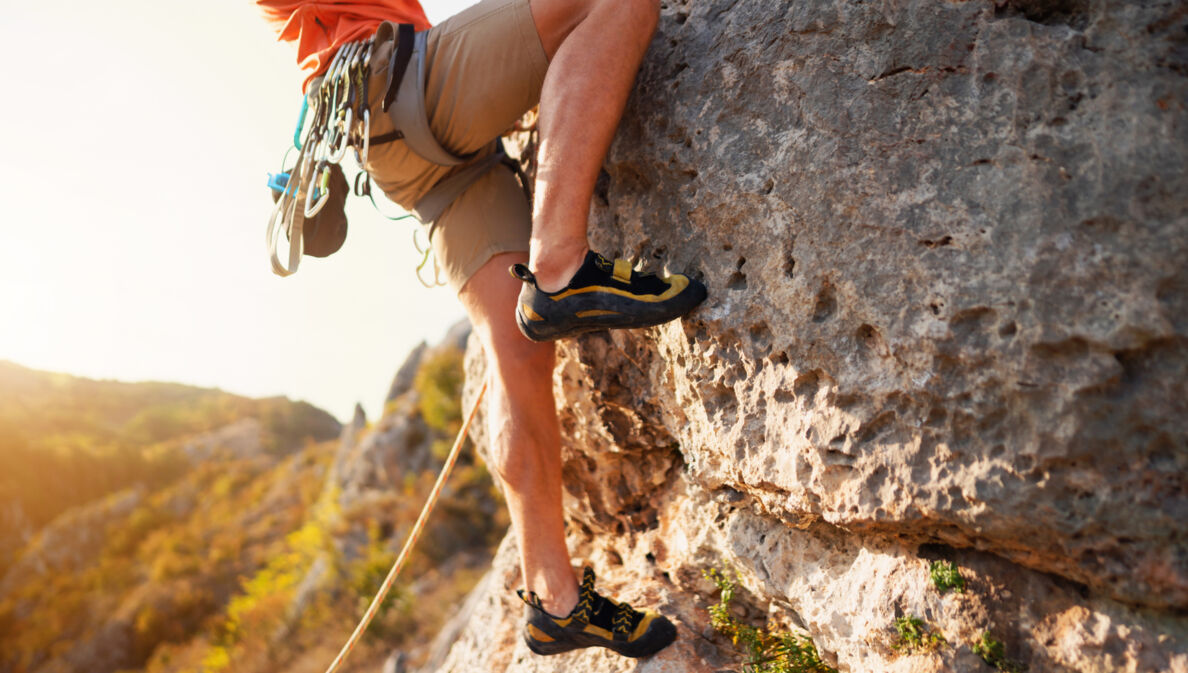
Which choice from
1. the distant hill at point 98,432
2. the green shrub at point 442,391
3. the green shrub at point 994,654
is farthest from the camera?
the distant hill at point 98,432

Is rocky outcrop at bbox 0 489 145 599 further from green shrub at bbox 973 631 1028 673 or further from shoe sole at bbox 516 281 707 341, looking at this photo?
green shrub at bbox 973 631 1028 673

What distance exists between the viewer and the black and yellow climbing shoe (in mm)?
1768

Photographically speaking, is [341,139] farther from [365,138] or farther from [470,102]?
[470,102]

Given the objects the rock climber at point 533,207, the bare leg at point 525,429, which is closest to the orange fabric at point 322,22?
the rock climber at point 533,207

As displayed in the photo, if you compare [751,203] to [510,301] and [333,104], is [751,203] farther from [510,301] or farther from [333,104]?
[333,104]

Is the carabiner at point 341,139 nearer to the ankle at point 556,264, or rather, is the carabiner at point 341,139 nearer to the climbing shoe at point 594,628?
the ankle at point 556,264

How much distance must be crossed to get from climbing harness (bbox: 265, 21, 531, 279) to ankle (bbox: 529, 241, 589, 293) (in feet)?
1.77

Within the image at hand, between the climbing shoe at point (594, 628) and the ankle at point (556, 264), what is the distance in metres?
1.04

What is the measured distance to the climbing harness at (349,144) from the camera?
1928mm

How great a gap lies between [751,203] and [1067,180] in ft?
2.33

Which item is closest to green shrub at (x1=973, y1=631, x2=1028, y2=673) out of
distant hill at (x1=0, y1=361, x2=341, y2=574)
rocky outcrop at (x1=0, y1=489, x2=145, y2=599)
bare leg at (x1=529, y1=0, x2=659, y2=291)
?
bare leg at (x1=529, y1=0, x2=659, y2=291)

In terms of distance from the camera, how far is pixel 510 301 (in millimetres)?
2129

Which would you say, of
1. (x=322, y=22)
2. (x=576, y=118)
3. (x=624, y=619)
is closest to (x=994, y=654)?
(x=624, y=619)

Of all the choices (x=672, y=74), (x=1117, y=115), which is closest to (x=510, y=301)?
(x=672, y=74)
